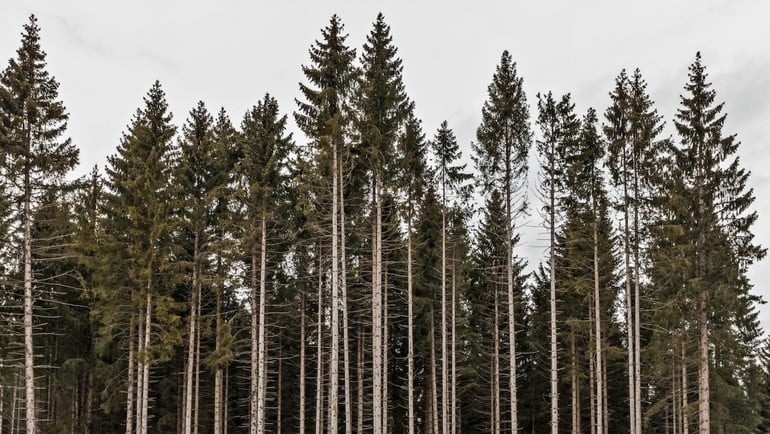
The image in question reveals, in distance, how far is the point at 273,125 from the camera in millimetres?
24609

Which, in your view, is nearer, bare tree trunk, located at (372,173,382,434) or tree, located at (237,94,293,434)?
bare tree trunk, located at (372,173,382,434)

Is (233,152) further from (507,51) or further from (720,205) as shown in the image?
(720,205)

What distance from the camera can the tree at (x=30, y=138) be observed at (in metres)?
17.9

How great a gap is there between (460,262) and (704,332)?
11.8 metres

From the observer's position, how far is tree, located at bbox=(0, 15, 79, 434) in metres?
17.9

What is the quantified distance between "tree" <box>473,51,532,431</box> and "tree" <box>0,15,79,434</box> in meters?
14.7

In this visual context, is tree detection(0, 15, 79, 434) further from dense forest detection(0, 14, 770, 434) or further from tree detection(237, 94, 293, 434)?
tree detection(237, 94, 293, 434)

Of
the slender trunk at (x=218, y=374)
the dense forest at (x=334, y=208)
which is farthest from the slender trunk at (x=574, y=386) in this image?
the slender trunk at (x=218, y=374)

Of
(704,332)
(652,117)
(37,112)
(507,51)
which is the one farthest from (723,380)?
(37,112)

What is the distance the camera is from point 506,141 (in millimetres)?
23172

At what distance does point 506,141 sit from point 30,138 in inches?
652

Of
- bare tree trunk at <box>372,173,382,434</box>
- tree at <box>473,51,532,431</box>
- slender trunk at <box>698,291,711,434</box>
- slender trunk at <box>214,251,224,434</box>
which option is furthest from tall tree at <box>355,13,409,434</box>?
slender trunk at <box>698,291,711,434</box>

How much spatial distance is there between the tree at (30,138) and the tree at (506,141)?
14.7m

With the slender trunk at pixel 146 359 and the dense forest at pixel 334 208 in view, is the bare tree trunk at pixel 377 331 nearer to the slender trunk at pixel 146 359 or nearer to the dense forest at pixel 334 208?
the dense forest at pixel 334 208
